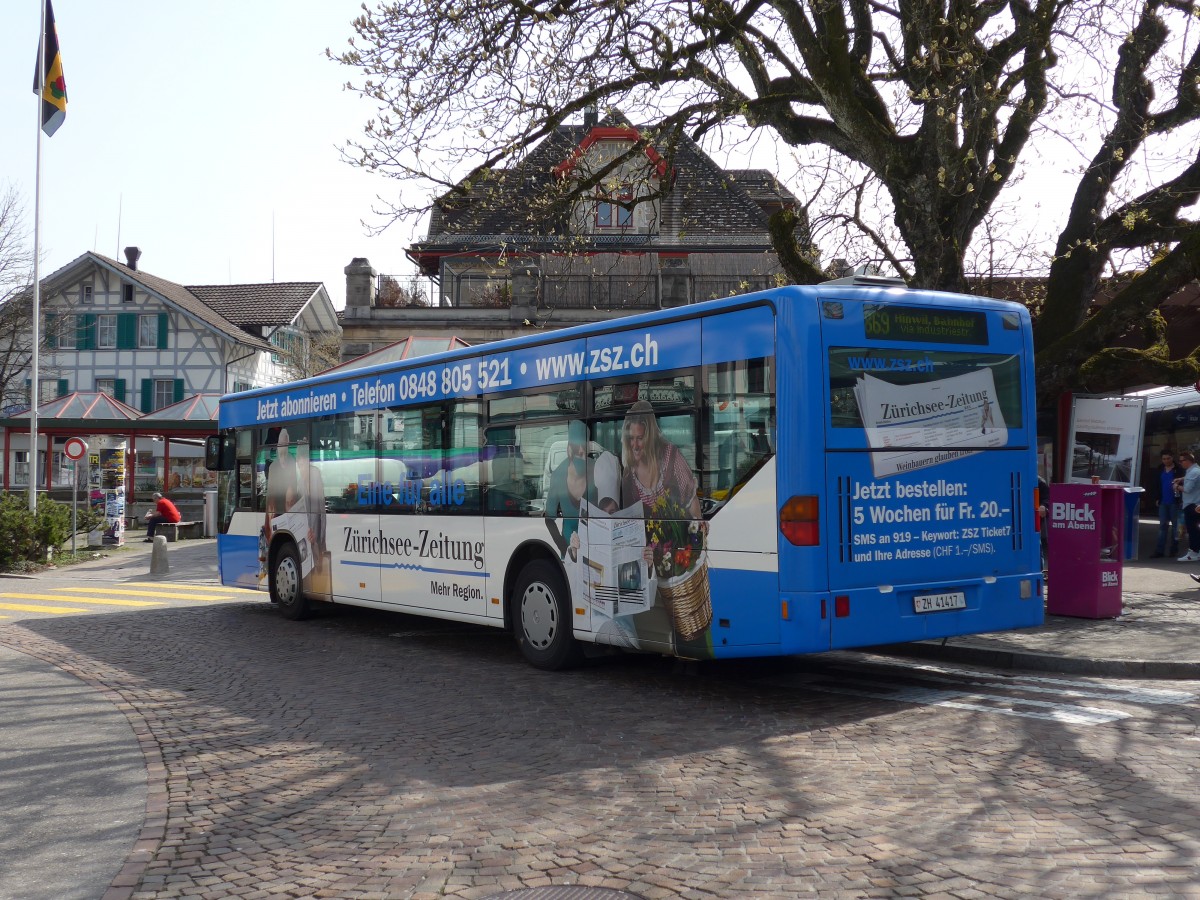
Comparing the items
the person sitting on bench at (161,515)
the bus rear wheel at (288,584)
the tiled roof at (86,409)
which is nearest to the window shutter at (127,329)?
the tiled roof at (86,409)

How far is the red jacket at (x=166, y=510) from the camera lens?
31.5 m

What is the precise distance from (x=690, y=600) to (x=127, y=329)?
51.3 m

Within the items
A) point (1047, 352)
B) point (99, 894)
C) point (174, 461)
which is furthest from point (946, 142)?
point (174, 461)

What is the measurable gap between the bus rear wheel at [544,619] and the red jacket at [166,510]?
78.0ft

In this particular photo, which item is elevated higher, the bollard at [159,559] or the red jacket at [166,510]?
the red jacket at [166,510]

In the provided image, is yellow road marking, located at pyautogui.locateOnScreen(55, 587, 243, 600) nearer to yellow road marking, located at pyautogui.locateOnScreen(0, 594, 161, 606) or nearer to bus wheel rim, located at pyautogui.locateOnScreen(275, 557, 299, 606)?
yellow road marking, located at pyautogui.locateOnScreen(0, 594, 161, 606)

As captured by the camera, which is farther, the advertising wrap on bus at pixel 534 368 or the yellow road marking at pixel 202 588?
the yellow road marking at pixel 202 588

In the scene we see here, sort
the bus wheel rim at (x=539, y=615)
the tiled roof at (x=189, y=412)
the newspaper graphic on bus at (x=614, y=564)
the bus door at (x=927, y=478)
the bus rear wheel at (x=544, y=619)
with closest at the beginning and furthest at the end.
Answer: the bus door at (x=927, y=478) → the newspaper graphic on bus at (x=614, y=564) → the bus rear wheel at (x=544, y=619) → the bus wheel rim at (x=539, y=615) → the tiled roof at (x=189, y=412)

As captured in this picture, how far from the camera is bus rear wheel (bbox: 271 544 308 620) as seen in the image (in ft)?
47.1

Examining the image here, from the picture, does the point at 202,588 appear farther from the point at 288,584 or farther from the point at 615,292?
the point at 615,292

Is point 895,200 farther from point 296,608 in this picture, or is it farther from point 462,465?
point 296,608

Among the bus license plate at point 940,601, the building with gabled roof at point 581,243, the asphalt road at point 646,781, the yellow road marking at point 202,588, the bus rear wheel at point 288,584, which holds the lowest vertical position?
the yellow road marking at point 202,588

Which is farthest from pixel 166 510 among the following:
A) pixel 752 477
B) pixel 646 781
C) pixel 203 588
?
pixel 646 781

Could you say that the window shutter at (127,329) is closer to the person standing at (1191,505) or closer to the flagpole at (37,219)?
the flagpole at (37,219)
